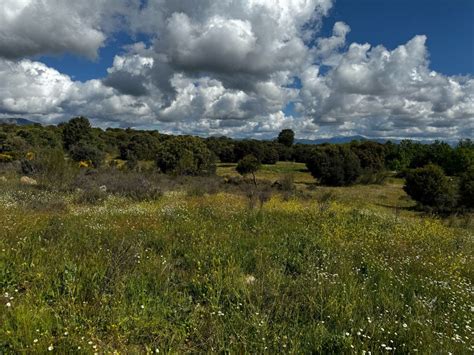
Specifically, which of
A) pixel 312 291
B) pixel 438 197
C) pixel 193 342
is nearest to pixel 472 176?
pixel 438 197

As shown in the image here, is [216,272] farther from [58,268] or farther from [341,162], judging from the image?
[341,162]

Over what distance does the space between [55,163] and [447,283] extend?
19340 mm

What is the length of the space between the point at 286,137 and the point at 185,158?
5918 centimetres

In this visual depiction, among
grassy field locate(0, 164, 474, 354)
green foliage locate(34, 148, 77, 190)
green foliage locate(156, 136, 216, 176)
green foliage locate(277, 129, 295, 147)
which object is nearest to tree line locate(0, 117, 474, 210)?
green foliage locate(156, 136, 216, 176)

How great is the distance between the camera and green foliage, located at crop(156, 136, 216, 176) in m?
37.2

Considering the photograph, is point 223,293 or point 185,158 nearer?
point 223,293

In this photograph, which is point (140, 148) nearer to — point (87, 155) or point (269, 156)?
point (87, 155)

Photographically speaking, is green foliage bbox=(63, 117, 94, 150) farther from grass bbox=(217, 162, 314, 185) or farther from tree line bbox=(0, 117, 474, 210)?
grass bbox=(217, 162, 314, 185)

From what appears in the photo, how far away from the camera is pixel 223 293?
471 cm

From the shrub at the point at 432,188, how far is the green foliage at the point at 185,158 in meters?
23.0

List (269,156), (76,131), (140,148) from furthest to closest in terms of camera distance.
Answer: (269,156), (140,148), (76,131)

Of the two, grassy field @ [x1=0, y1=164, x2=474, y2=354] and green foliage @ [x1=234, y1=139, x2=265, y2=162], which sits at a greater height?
green foliage @ [x1=234, y1=139, x2=265, y2=162]

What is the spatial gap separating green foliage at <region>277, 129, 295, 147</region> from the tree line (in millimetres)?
8371

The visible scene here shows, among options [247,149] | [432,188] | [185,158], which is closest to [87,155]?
[185,158]
